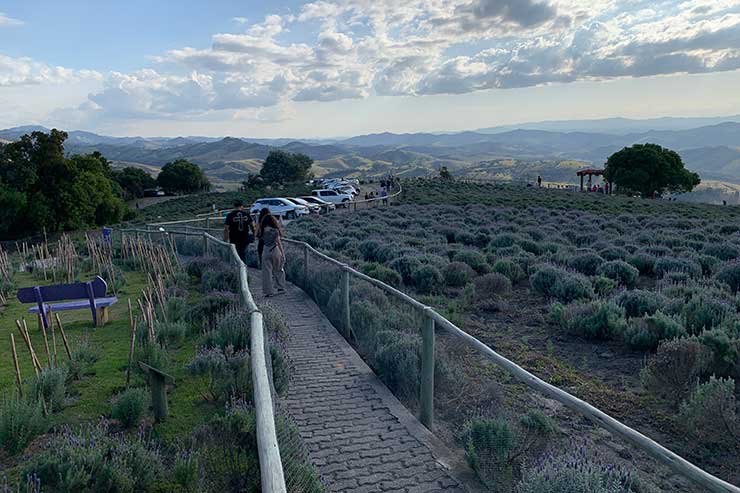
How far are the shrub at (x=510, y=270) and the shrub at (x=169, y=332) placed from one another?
777 cm

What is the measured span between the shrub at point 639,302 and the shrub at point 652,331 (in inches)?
38.7

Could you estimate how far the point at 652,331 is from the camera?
8.36m

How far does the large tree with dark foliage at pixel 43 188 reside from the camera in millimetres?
36406

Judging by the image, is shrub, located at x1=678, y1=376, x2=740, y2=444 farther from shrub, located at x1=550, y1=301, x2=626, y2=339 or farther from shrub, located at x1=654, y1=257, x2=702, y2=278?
shrub, located at x1=654, y1=257, x2=702, y2=278

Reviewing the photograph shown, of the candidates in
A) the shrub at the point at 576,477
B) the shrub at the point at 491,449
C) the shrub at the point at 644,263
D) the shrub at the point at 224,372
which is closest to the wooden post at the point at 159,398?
the shrub at the point at 224,372

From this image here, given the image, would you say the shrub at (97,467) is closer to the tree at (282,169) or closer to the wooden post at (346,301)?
the wooden post at (346,301)

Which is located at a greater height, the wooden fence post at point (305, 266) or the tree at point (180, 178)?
the wooden fence post at point (305, 266)

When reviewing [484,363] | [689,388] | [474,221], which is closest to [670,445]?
[689,388]

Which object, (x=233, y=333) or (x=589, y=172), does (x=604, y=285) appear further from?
(x=589, y=172)

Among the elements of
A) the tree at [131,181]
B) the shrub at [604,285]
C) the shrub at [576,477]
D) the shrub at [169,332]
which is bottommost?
the tree at [131,181]

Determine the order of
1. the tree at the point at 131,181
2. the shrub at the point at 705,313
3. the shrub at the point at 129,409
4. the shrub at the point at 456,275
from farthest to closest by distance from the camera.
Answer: the tree at the point at 131,181 < the shrub at the point at 456,275 < the shrub at the point at 705,313 < the shrub at the point at 129,409

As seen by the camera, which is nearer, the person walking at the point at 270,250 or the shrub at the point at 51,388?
the shrub at the point at 51,388

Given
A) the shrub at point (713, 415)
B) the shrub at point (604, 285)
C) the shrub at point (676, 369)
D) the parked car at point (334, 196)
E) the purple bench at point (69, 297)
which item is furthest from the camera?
the parked car at point (334, 196)

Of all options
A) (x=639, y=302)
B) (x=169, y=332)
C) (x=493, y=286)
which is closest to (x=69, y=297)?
(x=169, y=332)
